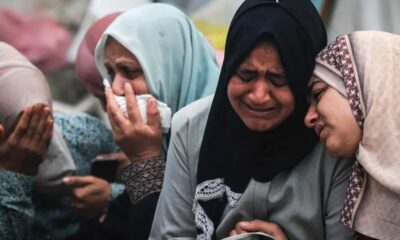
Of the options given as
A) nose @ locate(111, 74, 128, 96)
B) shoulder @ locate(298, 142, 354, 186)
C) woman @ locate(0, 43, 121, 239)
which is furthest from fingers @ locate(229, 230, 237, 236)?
woman @ locate(0, 43, 121, 239)

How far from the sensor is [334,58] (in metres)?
1.45

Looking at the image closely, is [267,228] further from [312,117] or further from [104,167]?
[104,167]

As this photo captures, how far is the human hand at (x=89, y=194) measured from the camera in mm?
2100

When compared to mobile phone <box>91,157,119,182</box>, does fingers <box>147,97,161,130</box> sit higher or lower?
higher

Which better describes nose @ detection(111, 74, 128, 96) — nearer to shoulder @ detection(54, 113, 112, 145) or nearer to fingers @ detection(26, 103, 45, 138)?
fingers @ detection(26, 103, 45, 138)

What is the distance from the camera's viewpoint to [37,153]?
197 cm

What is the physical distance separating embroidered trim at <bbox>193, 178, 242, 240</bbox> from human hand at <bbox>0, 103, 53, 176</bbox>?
0.55 m

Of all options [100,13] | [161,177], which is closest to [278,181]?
[161,177]

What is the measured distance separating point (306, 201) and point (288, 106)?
0.21m

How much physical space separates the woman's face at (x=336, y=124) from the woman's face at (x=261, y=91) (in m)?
0.09

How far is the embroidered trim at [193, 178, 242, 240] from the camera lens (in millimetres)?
1607

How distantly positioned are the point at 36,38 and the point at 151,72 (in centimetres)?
98

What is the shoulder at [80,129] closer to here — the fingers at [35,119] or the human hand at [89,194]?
the human hand at [89,194]

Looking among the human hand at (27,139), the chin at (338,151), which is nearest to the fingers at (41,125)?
the human hand at (27,139)
